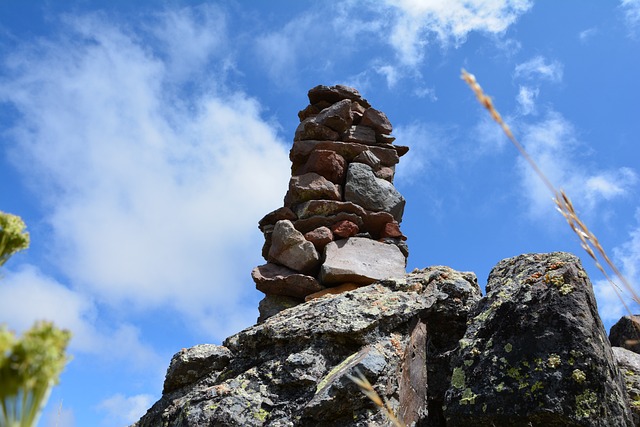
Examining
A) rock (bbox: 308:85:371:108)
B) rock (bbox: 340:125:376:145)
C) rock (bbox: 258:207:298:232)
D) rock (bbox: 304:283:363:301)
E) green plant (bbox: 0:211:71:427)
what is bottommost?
green plant (bbox: 0:211:71:427)

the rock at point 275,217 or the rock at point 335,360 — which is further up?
the rock at point 275,217

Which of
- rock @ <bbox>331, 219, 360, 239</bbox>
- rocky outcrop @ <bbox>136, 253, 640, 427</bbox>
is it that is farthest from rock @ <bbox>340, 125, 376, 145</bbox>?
rocky outcrop @ <bbox>136, 253, 640, 427</bbox>

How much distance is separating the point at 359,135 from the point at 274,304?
11.6 feet

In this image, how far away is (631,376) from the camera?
4.51 meters

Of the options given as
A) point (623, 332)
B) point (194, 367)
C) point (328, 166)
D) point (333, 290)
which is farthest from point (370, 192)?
point (194, 367)

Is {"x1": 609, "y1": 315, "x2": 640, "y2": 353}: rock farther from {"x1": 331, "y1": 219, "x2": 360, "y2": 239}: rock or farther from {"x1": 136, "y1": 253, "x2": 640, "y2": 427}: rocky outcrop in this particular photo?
{"x1": 331, "y1": 219, "x2": 360, "y2": 239}: rock

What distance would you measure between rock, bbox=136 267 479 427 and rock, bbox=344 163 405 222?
373 cm

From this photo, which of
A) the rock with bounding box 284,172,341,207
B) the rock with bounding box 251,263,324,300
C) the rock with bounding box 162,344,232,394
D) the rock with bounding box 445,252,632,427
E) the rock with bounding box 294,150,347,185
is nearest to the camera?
the rock with bounding box 445,252,632,427

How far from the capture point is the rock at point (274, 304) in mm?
8258

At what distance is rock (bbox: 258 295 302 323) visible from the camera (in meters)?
8.26

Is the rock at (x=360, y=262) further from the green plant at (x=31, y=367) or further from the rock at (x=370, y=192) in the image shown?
the green plant at (x=31, y=367)

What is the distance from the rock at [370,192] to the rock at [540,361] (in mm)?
4807

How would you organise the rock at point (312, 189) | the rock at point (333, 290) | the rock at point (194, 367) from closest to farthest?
the rock at point (194, 367)
the rock at point (333, 290)
the rock at point (312, 189)

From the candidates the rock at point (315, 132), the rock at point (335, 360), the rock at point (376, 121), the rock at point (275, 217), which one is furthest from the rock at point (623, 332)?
the rock at point (315, 132)
